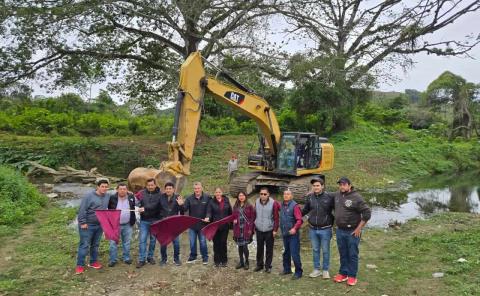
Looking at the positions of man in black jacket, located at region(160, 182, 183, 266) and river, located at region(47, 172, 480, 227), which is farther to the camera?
river, located at region(47, 172, 480, 227)

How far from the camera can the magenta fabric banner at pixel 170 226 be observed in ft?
23.7

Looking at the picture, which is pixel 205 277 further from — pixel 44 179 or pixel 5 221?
pixel 44 179

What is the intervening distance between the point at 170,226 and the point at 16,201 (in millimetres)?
6131

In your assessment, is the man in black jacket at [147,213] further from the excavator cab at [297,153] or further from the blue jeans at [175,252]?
the excavator cab at [297,153]

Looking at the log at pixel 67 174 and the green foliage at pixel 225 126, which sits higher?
the green foliage at pixel 225 126

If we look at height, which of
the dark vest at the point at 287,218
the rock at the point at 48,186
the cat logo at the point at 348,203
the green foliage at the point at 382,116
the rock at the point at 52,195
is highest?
the green foliage at the point at 382,116

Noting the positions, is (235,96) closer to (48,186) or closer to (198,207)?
(198,207)

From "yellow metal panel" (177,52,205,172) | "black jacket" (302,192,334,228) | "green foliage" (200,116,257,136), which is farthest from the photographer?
"green foliage" (200,116,257,136)

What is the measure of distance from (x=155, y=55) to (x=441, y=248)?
17755 mm

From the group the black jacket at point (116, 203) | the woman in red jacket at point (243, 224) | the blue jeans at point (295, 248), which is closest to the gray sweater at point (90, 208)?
the black jacket at point (116, 203)

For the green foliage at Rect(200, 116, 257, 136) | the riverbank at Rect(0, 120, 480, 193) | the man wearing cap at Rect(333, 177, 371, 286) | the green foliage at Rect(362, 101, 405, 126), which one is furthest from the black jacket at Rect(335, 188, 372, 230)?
the green foliage at Rect(362, 101, 405, 126)

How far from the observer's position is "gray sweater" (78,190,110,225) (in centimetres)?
707

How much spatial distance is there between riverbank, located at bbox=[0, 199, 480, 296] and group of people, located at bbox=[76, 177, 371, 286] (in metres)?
0.24

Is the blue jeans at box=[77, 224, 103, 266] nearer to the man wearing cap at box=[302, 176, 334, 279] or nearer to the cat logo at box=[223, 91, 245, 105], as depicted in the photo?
the man wearing cap at box=[302, 176, 334, 279]
